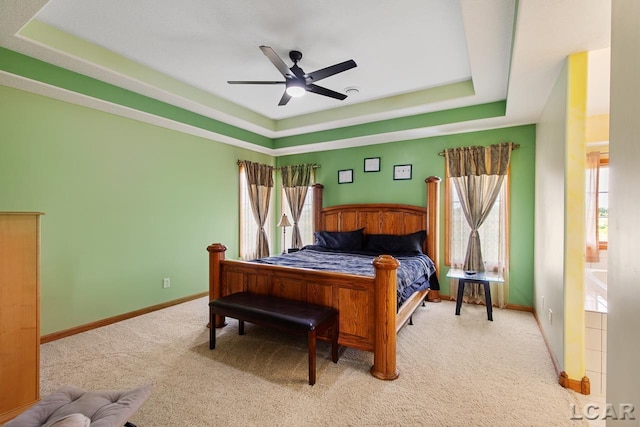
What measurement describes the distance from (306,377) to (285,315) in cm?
51

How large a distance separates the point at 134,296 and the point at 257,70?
310 centimetres

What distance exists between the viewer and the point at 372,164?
4840 millimetres

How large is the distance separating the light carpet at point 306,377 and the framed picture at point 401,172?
2.27m

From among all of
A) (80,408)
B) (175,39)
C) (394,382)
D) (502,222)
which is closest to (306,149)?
(175,39)

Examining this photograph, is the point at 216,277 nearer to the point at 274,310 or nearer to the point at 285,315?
the point at 274,310

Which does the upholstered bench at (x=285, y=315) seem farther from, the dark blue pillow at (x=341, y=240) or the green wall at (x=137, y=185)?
the dark blue pillow at (x=341, y=240)

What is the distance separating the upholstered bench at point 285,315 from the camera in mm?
2166

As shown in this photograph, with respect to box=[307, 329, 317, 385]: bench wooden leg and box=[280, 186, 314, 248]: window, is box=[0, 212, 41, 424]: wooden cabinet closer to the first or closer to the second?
box=[307, 329, 317, 385]: bench wooden leg

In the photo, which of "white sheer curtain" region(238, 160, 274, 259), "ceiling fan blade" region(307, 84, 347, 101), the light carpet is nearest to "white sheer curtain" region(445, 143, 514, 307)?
the light carpet

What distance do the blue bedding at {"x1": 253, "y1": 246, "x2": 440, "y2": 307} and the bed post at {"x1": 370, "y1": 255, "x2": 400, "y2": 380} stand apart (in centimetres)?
40

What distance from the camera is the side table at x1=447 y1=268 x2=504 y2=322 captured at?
346 centimetres

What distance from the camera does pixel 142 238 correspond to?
3.69 m

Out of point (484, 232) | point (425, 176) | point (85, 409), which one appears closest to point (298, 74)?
point (425, 176)

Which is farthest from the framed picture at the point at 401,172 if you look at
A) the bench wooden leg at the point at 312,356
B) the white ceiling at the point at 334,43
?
the bench wooden leg at the point at 312,356
